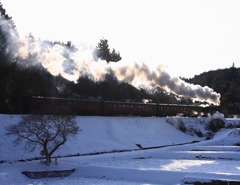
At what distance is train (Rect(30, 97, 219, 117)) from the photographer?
120ft

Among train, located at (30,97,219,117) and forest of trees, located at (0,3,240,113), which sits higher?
forest of trees, located at (0,3,240,113)

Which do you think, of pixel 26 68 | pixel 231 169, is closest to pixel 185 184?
pixel 231 169

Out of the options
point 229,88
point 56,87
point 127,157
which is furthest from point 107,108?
point 229,88

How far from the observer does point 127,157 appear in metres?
31.4

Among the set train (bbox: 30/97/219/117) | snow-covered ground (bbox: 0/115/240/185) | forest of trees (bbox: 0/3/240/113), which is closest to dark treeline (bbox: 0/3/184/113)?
forest of trees (bbox: 0/3/240/113)

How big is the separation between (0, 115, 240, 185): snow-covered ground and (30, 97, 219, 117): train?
158cm

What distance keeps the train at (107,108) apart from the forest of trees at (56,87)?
232cm

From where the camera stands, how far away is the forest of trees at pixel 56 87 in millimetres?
40759

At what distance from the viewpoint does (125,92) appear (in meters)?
69.7

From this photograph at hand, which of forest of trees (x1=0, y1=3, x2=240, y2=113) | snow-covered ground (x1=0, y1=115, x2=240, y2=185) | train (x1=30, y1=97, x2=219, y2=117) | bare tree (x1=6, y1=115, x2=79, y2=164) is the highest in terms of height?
forest of trees (x1=0, y1=3, x2=240, y2=113)

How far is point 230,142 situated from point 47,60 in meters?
25.4

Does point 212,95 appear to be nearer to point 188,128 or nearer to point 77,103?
point 188,128

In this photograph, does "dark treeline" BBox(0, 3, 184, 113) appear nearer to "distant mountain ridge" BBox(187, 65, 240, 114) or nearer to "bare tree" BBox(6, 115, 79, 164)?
"bare tree" BBox(6, 115, 79, 164)

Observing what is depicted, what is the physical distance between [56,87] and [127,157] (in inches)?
1195
